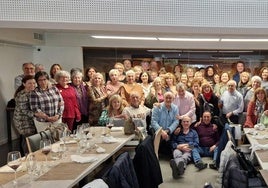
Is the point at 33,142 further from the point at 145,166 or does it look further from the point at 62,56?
the point at 62,56

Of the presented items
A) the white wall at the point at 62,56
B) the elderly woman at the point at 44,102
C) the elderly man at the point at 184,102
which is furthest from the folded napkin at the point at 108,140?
the white wall at the point at 62,56

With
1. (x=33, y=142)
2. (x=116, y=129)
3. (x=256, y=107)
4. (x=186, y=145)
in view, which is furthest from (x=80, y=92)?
(x=256, y=107)

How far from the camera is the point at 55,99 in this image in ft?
14.2

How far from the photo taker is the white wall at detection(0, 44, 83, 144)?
6207 mm

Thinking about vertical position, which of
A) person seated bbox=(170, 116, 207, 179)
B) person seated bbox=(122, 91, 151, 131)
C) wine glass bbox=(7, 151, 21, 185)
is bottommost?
person seated bbox=(170, 116, 207, 179)

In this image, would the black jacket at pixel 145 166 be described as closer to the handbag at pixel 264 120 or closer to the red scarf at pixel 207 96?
the handbag at pixel 264 120

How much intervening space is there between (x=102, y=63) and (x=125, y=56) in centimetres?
56

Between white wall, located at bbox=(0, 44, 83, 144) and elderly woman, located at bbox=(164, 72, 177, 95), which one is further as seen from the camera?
white wall, located at bbox=(0, 44, 83, 144)

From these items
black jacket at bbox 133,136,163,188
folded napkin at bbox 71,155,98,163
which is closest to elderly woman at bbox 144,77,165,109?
black jacket at bbox 133,136,163,188

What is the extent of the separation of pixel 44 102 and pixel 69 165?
1870 millimetres

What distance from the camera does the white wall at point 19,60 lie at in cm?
621

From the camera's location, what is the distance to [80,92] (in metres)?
5.14

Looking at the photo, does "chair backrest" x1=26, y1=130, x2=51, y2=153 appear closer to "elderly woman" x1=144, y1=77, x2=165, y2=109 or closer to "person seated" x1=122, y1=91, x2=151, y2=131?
"person seated" x1=122, y1=91, x2=151, y2=131

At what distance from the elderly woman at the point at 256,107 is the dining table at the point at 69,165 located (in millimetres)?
2222
